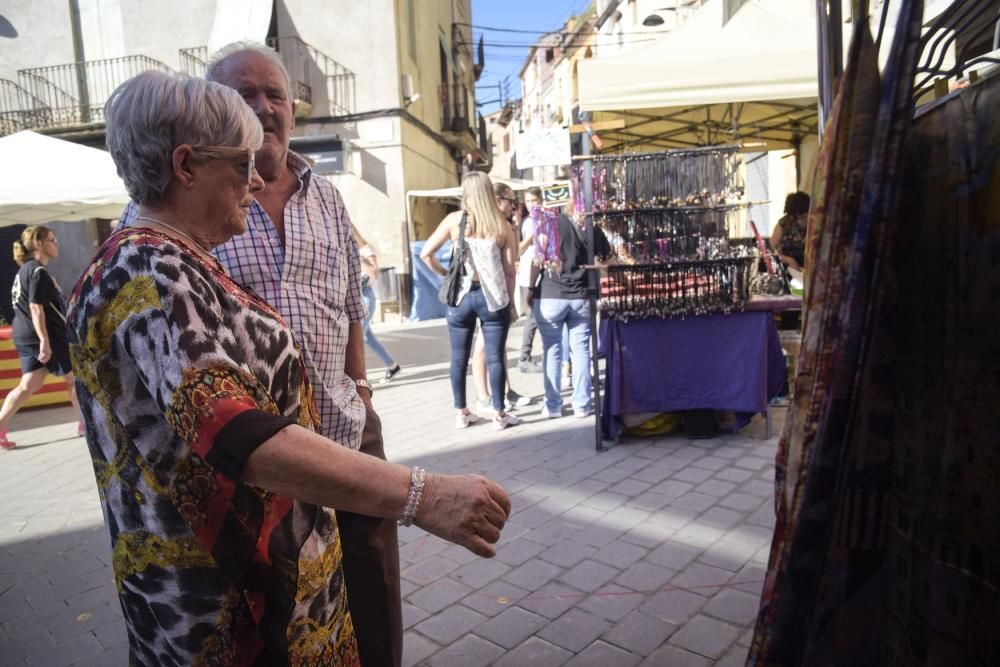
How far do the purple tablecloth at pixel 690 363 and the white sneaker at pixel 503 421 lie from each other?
1.02 meters

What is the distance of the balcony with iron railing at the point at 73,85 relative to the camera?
16719mm

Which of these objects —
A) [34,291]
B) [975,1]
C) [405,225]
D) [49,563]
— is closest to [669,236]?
[975,1]

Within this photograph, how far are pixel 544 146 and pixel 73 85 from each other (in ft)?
50.9

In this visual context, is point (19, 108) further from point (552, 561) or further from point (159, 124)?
point (159, 124)

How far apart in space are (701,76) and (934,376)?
430cm

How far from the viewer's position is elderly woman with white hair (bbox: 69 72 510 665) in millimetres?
1125

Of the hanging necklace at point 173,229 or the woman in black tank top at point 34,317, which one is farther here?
the woman in black tank top at point 34,317

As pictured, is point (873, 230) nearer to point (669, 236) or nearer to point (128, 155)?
point (128, 155)

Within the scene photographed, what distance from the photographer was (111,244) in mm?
1215

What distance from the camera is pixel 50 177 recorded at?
7203mm

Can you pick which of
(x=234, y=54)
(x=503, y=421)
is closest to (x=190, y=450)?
(x=234, y=54)

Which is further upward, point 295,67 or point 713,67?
point 295,67

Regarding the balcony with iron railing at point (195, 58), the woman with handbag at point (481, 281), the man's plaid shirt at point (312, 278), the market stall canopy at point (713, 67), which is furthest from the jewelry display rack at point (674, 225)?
the balcony with iron railing at point (195, 58)

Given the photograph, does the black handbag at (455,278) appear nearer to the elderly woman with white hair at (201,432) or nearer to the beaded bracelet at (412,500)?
the elderly woman with white hair at (201,432)
